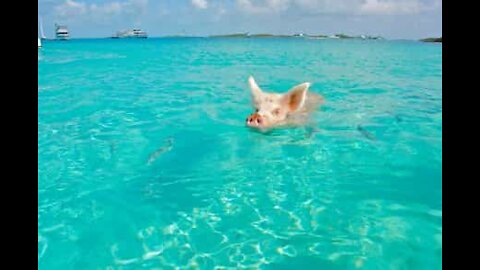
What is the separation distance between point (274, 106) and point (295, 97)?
0.66m

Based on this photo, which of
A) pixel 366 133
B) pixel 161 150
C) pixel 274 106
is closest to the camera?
pixel 161 150

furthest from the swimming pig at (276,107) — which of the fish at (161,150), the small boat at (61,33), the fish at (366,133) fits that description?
the small boat at (61,33)

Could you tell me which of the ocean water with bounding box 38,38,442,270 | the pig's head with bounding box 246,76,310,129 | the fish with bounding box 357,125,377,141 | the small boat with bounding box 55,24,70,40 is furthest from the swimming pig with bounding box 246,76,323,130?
the small boat with bounding box 55,24,70,40

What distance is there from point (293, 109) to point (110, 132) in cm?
586

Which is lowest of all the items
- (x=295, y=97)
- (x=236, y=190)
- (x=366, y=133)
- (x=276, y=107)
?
(x=236, y=190)

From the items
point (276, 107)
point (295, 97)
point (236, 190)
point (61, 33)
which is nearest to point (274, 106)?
point (276, 107)

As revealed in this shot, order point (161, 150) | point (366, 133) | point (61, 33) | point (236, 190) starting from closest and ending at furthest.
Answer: point (236, 190), point (161, 150), point (366, 133), point (61, 33)

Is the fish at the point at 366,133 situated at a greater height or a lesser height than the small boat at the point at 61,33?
lesser

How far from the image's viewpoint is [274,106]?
10961 millimetres

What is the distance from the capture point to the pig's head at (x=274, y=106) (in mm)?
10453

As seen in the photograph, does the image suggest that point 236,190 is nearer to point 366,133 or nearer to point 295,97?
point 295,97

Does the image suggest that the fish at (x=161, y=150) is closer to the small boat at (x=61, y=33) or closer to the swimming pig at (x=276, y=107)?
the swimming pig at (x=276, y=107)

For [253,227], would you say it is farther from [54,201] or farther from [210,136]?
[210,136]
